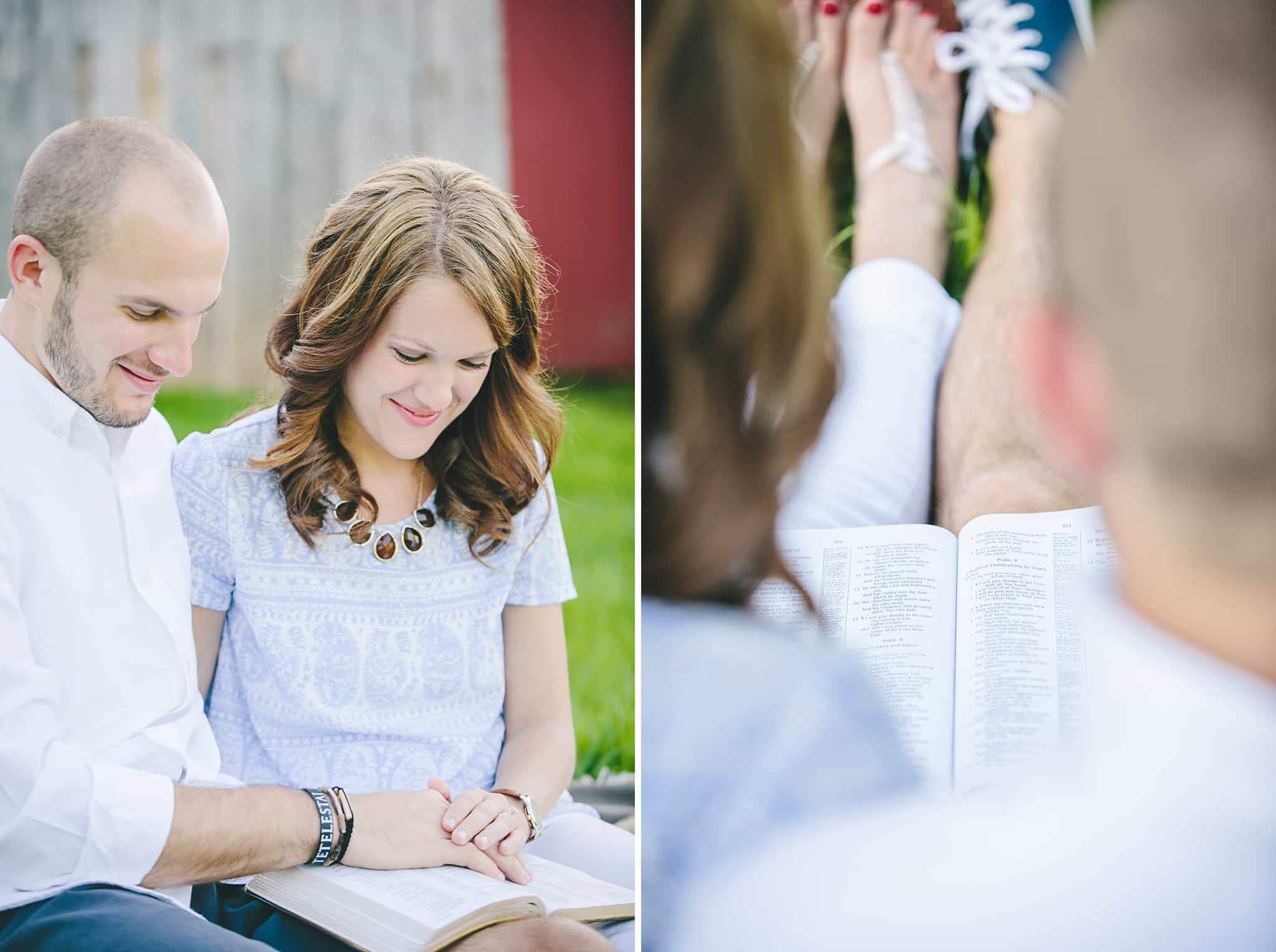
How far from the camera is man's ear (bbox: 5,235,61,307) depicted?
1.58 m

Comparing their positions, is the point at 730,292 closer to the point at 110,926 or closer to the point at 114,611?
the point at 114,611

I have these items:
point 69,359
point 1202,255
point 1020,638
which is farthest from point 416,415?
point 1202,255

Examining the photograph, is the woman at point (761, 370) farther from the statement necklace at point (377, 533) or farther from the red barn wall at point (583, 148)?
the statement necklace at point (377, 533)

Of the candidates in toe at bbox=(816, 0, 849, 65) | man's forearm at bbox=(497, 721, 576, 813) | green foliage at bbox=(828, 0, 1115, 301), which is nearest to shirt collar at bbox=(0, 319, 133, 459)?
man's forearm at bbox=(497, 721, 576, 813)

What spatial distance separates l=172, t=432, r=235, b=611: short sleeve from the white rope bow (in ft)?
3.98

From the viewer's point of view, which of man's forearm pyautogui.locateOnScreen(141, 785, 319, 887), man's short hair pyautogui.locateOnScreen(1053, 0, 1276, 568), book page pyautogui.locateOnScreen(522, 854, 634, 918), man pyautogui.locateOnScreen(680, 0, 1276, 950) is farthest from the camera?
book page pyautogui.locateOnScreen(522, 854, 634, 918)

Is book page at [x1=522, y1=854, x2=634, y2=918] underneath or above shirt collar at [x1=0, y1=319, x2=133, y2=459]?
underneath

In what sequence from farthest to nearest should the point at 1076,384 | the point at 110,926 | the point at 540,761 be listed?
the point at 540,761 < the point at 110,926 < the point at 1076,384

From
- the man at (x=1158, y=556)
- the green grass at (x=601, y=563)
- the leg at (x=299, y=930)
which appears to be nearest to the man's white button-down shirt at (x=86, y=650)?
the leg at (x=299, y=930)

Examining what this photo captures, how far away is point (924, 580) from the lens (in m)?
1.76

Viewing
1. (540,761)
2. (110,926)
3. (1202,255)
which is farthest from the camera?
(540,761)

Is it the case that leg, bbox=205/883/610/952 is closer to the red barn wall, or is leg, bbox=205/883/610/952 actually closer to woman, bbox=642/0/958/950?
woman, bbox=642/0/958/950

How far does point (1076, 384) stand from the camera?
1.32m

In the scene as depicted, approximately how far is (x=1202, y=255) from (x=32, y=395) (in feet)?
4.68
